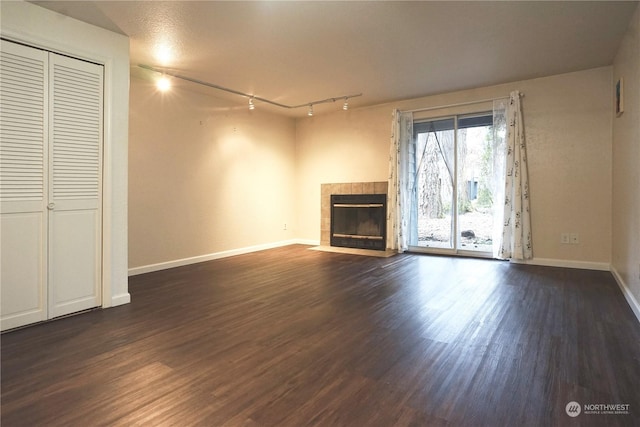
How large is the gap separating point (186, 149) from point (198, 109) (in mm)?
647

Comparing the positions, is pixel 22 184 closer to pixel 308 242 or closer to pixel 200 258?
pixel 200 258

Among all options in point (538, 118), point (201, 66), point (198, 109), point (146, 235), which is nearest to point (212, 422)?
point (146, 235)

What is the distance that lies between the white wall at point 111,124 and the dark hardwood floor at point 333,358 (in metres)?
0.35

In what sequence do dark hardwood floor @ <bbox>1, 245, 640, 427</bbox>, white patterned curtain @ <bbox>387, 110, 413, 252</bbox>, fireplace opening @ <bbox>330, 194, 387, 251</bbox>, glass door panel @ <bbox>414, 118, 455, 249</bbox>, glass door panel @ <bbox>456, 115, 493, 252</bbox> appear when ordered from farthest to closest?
fireplace opening @ <bbox>330, 194, 387, 251</bbox> < white patterned curtain @ <bbox>387, 110, 413, 252</bbox> < glass door panel @ <bbox>414, 118, 455, 249</bbox> < glass door panel @ <bbox>456, 115, 493, 252</bbox> < dark hardwood floor @ <bbox>1, 245, 640, 427</bbox>

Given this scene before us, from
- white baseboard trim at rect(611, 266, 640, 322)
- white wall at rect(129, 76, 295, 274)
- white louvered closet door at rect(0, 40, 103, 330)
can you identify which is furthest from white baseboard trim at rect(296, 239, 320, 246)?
white baseboard trim at rect(611, 266, 640, 322)

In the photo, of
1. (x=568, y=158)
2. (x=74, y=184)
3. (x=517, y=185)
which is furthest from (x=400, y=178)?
(x=74, y=184)

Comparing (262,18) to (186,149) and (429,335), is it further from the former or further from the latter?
(429,335)

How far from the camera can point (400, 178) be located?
18.0 feet

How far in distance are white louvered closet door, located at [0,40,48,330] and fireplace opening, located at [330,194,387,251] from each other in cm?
435

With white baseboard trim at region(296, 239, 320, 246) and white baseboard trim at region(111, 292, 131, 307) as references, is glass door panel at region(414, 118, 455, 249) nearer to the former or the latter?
white baseboard trim at region(296, 239, 320, 246)

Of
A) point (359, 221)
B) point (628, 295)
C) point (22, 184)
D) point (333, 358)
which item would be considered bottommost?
point (333, 358)

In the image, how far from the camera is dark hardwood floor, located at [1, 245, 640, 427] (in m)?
1.47

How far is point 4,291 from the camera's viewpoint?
7.89 ft

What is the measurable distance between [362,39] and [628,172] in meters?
2.70
